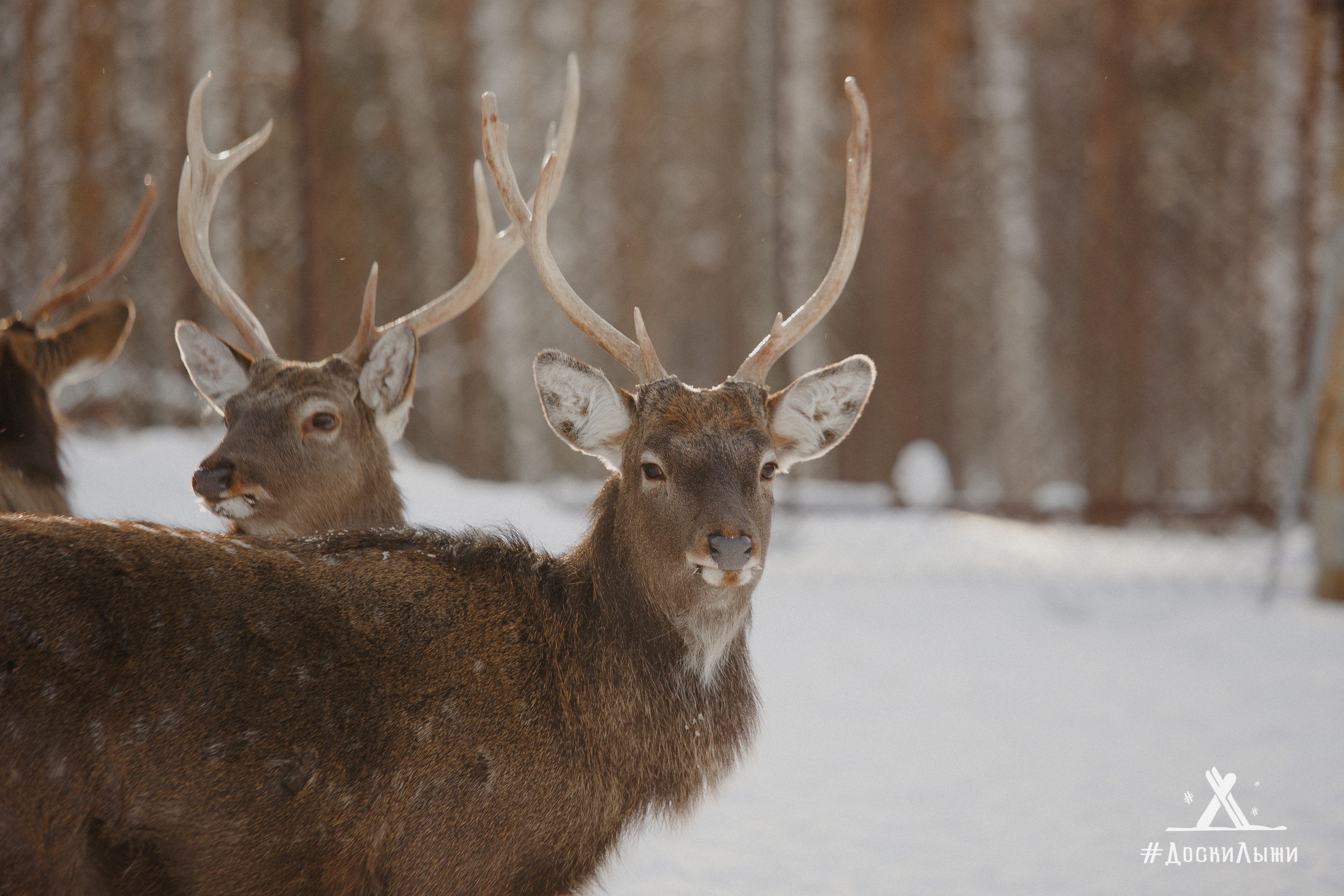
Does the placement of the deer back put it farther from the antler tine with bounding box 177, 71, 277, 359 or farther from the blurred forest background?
the blurred forest background

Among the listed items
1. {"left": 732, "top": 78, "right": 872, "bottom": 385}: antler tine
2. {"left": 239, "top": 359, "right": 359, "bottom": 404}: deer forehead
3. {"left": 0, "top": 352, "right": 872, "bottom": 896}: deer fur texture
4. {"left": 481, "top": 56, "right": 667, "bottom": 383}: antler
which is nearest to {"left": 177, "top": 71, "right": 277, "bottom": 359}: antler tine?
{"left": 239, "top": 359, "right": 359, "bottom": 404}: deer forehead

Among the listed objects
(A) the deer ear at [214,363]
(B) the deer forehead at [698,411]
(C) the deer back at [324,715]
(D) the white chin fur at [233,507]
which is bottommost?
(C) the deer back at [324,715]

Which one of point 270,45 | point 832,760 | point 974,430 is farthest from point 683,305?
point 832,760

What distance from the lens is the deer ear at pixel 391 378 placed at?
478 centimetres

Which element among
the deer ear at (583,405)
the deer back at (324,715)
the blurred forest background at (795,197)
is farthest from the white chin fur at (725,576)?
the blurred forest background at (795,197)

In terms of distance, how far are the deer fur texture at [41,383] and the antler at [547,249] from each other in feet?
7.97

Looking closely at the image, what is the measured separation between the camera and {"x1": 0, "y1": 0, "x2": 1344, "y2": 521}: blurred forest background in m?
11.9

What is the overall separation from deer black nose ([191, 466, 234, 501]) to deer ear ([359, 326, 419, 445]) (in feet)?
2.48

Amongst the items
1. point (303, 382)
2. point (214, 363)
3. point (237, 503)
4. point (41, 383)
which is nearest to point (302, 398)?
point (303, 382)

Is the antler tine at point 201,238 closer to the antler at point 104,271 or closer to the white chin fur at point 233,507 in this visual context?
the antler at point 104,271

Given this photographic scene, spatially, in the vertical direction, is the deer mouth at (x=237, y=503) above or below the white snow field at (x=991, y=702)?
above

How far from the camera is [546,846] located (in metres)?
3.13

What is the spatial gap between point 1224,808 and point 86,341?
19.1 ft

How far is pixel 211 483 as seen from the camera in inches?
169
